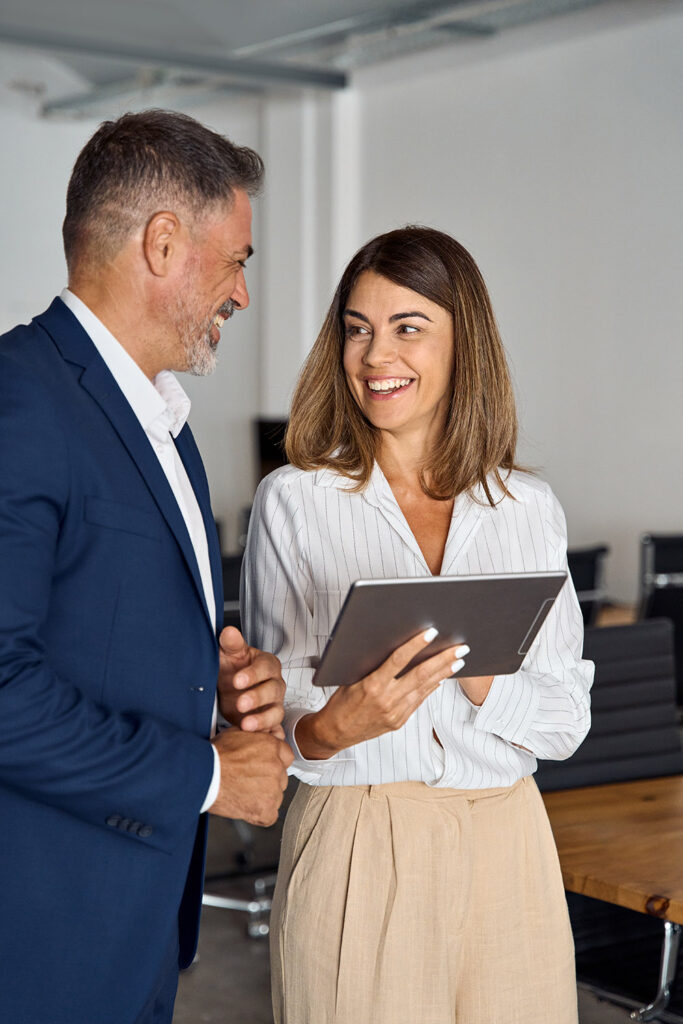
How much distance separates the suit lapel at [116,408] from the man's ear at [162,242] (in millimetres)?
112

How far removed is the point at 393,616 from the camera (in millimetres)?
1367

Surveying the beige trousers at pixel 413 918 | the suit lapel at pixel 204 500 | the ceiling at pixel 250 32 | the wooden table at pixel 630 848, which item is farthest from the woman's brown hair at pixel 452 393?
the ceiling at pixel 250 32

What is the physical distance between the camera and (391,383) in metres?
1.82

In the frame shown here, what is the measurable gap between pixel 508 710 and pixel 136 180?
2.87ft

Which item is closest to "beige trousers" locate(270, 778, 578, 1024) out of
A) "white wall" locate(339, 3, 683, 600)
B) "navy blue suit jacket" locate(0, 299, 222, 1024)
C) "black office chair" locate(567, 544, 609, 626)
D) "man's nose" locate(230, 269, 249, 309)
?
"navy blue suit jacket" locate(0, 299, 222, 1024)

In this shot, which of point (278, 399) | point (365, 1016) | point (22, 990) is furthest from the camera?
point (278, 399)

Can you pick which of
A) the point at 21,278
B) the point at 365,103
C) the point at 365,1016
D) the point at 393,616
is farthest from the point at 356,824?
the point at 21,278

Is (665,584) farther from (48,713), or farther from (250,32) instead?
(250,32)

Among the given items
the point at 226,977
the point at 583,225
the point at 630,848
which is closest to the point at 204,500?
the point at 630,848

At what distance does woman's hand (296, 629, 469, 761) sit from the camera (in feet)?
4.70

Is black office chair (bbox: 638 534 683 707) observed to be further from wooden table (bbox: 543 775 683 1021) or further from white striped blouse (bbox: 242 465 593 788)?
white striped blouse (bbox: 242 465 593 788)

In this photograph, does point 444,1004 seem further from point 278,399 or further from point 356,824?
point 278,399

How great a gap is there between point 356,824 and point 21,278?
7086 millimetres

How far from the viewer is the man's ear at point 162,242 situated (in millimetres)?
1354
